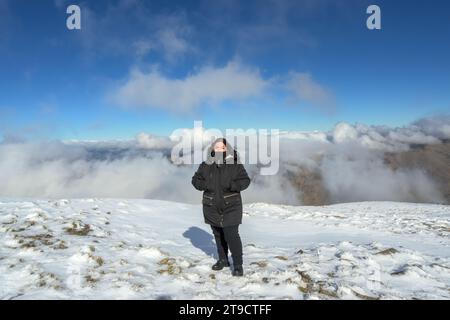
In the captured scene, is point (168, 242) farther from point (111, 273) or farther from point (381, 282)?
point (381, 282)

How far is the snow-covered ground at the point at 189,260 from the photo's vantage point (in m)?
6.35

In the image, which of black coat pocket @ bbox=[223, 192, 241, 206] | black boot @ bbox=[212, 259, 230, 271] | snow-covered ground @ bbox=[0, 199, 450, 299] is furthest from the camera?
black boot @ bbox=[212, 259, 230, 271]

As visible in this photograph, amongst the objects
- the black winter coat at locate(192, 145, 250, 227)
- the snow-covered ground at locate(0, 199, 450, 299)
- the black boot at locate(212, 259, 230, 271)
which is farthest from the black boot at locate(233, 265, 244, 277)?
the black winter coat at locate(192, 145, 250, 227)

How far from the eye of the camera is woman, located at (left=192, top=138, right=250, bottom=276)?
6926 mm

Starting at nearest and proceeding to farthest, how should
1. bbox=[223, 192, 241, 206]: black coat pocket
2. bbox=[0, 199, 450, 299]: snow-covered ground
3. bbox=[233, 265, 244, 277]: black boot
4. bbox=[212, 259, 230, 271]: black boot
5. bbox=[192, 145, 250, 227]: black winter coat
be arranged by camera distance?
bbox=[0, 199, 450, 299]: snow-covered ground → bbox=[192, 145, 250, 227]: black winter coat → bbox=[223, 192, 241, 206]: black coat pocket → bbox=[233, 265, 244, 277]: black boot → bbox=[212, 259, 230, 271]: black boot

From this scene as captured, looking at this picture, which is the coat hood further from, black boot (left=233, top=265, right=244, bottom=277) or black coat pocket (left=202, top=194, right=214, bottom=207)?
black boot (left=233, top=265, right=244, bottom=277)

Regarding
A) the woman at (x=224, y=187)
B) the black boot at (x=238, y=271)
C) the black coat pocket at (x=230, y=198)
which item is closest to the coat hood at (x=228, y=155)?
the woman at (x=224, y=187)

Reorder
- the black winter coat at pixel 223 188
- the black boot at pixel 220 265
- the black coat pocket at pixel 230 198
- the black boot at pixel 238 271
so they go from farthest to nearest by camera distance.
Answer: the black boot at pixel 220 265 → the black boot at pixel 238 271 → the black coat pocket at pixel 230 198 → the black winter coat at pixel 223 188

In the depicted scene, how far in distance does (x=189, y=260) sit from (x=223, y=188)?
2.77 metres

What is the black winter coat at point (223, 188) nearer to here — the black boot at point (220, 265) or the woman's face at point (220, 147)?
the woman's face at point (220, 147)

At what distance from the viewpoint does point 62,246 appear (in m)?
8.96

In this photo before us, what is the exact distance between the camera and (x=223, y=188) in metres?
6.98

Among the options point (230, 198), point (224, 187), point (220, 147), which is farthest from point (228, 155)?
point (230, 198)

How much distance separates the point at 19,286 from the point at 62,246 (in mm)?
2690
